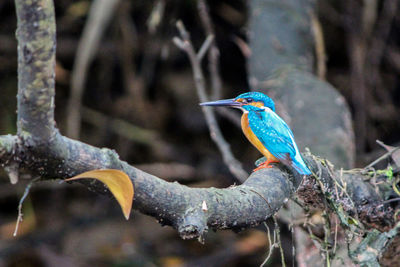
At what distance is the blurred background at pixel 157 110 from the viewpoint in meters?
4.36

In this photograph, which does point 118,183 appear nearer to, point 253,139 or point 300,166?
point 300,166

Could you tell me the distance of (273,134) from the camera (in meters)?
2.31

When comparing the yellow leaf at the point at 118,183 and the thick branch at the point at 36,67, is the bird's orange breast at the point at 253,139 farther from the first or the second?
the thick branch at the point at 36,67

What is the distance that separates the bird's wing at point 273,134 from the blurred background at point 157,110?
190 cm

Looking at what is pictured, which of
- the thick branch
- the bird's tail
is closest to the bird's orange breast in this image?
the bird's tail

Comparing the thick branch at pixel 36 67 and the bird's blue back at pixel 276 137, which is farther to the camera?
the bird's blue back at pixel 276 137

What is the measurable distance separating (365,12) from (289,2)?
82 cm

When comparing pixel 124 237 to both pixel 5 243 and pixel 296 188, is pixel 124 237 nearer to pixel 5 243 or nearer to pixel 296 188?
pixel 5 243

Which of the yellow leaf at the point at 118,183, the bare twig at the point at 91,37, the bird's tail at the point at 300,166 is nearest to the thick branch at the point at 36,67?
the yellow leaf at the point at 118,183

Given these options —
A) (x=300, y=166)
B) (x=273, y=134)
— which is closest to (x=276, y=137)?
(x=273, y=134)

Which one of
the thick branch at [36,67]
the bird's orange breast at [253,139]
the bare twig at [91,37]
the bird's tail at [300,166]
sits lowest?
the bare twig at [91,37]

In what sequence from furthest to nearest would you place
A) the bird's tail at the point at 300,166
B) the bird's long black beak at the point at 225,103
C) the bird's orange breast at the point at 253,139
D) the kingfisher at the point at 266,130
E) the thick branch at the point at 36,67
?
1. the bird's long black beak at the point at 225,103
2. the bird's orange breast at the point at 253,139
3. the kingfisher at the point at 266,130
4. the bird's tail at the point at 300,166
5. the thick branch at the point at 36,67

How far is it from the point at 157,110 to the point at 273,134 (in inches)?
104

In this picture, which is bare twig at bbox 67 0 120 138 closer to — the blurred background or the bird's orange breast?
the blurred background
